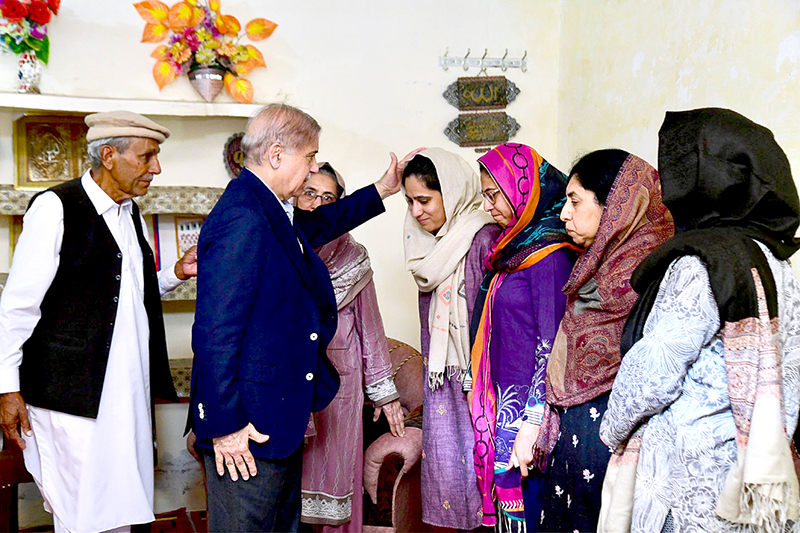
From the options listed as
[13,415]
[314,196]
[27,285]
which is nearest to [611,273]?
[314,196]

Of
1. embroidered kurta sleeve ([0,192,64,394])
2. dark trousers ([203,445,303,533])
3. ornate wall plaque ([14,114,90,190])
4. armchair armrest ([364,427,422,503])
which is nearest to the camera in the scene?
dark trousers ([203,445,303,533])

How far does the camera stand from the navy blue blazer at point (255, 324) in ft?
6.39

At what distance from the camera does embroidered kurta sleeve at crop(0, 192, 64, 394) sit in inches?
97.0

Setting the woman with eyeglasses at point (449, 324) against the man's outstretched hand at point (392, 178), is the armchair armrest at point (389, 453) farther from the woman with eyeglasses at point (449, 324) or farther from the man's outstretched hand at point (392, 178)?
the man's outstretched hand at point (392, 178)

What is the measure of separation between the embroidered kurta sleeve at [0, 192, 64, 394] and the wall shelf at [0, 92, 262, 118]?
3.65 ft

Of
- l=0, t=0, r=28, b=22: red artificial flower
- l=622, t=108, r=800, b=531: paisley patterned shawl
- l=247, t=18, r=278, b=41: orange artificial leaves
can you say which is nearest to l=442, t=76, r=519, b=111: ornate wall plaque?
l=247, t=18, r=278, b=41: orange artificial leaves

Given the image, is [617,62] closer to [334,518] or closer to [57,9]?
[334,518]

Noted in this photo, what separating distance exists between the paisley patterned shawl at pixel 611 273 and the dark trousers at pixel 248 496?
85 centimetres

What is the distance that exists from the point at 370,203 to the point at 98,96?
183cm

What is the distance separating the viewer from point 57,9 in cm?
358

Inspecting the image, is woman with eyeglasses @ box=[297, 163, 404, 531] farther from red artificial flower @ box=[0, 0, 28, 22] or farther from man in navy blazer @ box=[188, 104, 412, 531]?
red artificial flower @ box=[0, 0, 28, 22]

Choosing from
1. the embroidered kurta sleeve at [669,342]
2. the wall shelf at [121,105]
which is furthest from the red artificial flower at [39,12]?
the embroidered kurta sleeve at [669,342]

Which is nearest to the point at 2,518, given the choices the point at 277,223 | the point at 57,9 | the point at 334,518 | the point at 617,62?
the point at 334,518

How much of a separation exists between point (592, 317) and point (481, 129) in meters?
2.34
